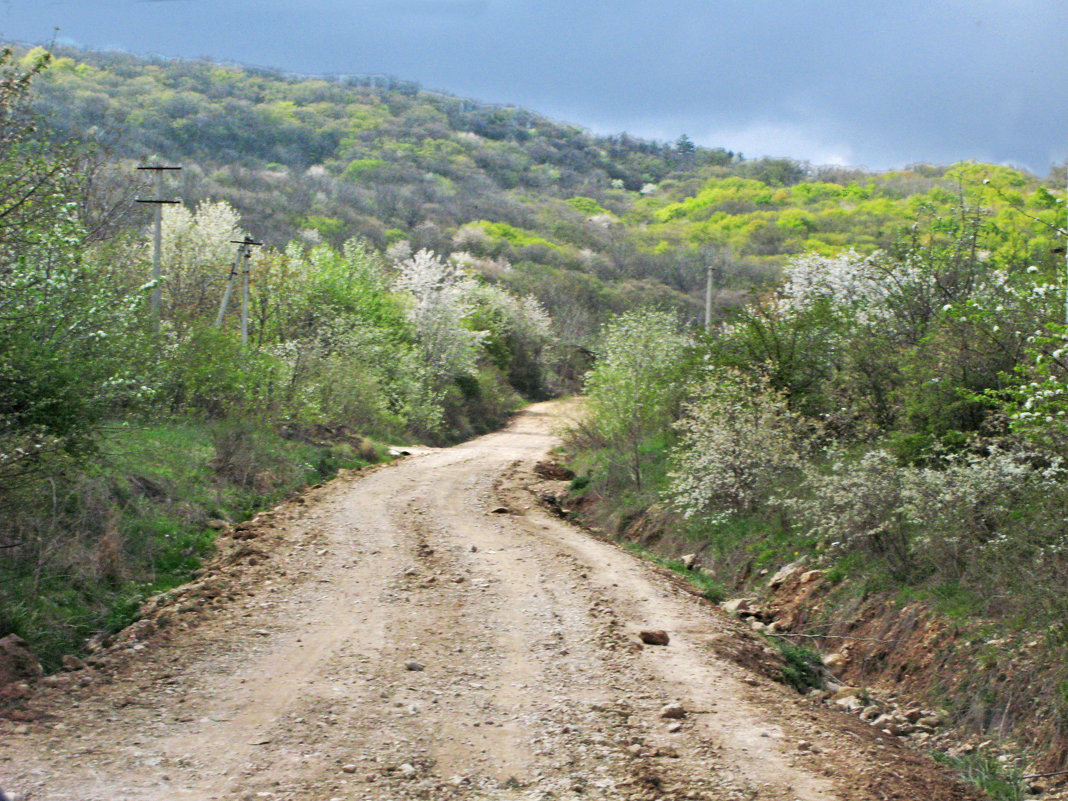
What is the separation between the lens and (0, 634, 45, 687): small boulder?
24.1ft

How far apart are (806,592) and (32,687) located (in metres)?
9.55

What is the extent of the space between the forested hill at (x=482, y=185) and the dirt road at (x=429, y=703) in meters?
45.2

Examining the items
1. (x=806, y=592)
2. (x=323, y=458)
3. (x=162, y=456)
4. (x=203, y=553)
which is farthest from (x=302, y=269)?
(x=806, y=592)

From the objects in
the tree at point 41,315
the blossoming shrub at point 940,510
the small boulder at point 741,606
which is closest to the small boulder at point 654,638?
the small boulder at point 741,606

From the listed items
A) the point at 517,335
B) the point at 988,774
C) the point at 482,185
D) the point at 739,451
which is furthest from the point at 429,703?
the point at 482,185

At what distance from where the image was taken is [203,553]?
42.9 ft

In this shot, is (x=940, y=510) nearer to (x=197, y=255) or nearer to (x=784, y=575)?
(x=784, y=575)

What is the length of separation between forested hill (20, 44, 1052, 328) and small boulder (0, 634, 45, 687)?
1942 inches

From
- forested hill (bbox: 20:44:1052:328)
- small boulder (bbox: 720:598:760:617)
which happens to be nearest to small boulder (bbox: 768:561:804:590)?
small boulder (bbox: 720:598:760:617)

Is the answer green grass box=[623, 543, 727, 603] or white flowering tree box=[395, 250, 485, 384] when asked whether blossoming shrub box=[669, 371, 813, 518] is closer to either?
green grass box=[623, 543, 727, 603]

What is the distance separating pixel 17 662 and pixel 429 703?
3.53 meters

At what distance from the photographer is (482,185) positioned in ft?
388

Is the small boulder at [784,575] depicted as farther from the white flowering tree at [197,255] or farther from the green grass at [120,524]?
the white flowering tree at [197,255]

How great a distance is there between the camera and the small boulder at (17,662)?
7352mm
